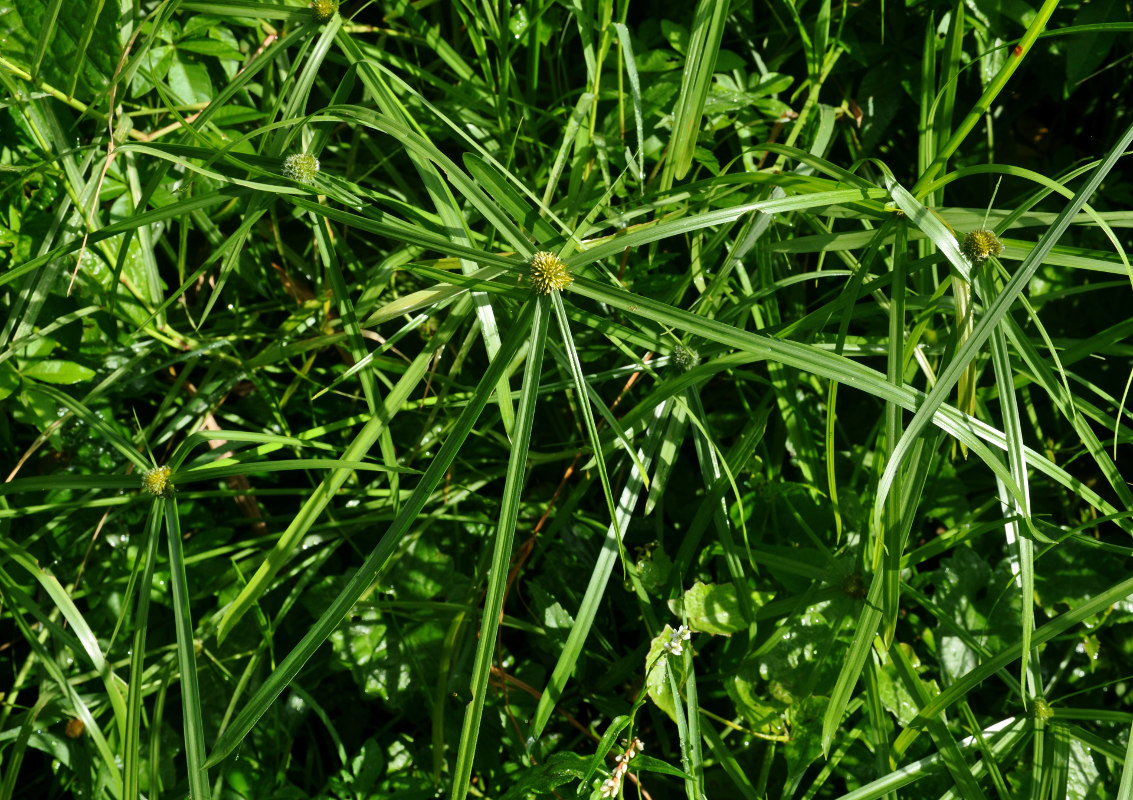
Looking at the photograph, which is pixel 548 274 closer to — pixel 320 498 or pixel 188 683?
pixel 320 498

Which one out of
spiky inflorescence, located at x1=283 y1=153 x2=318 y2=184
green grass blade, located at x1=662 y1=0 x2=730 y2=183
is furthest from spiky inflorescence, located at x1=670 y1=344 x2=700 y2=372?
spiky inflorescence, located at x1=283 y1=153 x2=318 y2=184

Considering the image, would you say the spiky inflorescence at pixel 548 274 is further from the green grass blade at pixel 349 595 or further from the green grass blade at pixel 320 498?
the green grass blade at pixel 320 498

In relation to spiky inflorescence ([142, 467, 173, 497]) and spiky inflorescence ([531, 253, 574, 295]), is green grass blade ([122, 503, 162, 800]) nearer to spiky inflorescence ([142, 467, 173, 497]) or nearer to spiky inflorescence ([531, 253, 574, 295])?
spiky inflorescence ([142, 467, 173, 497])

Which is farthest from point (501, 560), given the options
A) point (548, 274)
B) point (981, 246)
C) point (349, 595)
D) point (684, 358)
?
point (981, 246)

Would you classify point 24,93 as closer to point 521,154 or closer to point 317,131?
point 317,131

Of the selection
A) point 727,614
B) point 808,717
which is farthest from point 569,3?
point 808,717

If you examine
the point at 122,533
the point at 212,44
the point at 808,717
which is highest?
the point at 212,44

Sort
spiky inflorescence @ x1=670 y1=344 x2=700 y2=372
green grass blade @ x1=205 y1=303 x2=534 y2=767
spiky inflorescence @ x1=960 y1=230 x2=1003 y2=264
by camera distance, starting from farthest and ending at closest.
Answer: spiky inflorescence @ x1=670 y1=344 x2=700 y2=372, spiky inflorescence @ x1=960 y1=230 x2=1003 y2=264, green grass blade @ x1=205 y1=303 x2=534 y2=767
